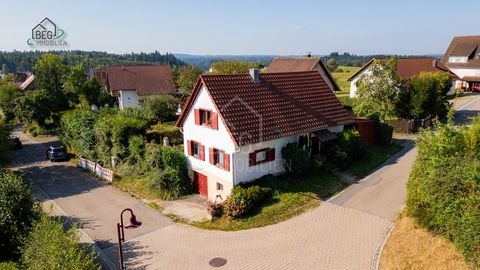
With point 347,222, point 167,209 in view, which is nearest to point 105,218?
point 167,209

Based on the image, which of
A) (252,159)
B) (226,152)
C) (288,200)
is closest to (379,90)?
(252,159)

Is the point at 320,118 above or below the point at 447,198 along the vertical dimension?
above

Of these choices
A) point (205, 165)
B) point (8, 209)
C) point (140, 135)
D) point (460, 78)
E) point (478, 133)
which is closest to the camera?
point (478, 133)

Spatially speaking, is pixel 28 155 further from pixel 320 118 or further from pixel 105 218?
pixel 320 118

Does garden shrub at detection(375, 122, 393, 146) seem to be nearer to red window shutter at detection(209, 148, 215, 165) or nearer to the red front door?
red window shutter at detection(209, 148, 215, 165)

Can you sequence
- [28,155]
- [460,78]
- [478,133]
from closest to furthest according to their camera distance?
1. [478,133]
2. [28,155]
3. [460,78]

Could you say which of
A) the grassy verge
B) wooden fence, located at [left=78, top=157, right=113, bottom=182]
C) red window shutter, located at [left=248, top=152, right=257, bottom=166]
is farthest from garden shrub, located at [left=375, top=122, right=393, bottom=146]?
wooden fence, located at [left=78, top=157, right=113, bottom=182]

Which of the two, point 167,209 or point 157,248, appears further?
point 167,209
